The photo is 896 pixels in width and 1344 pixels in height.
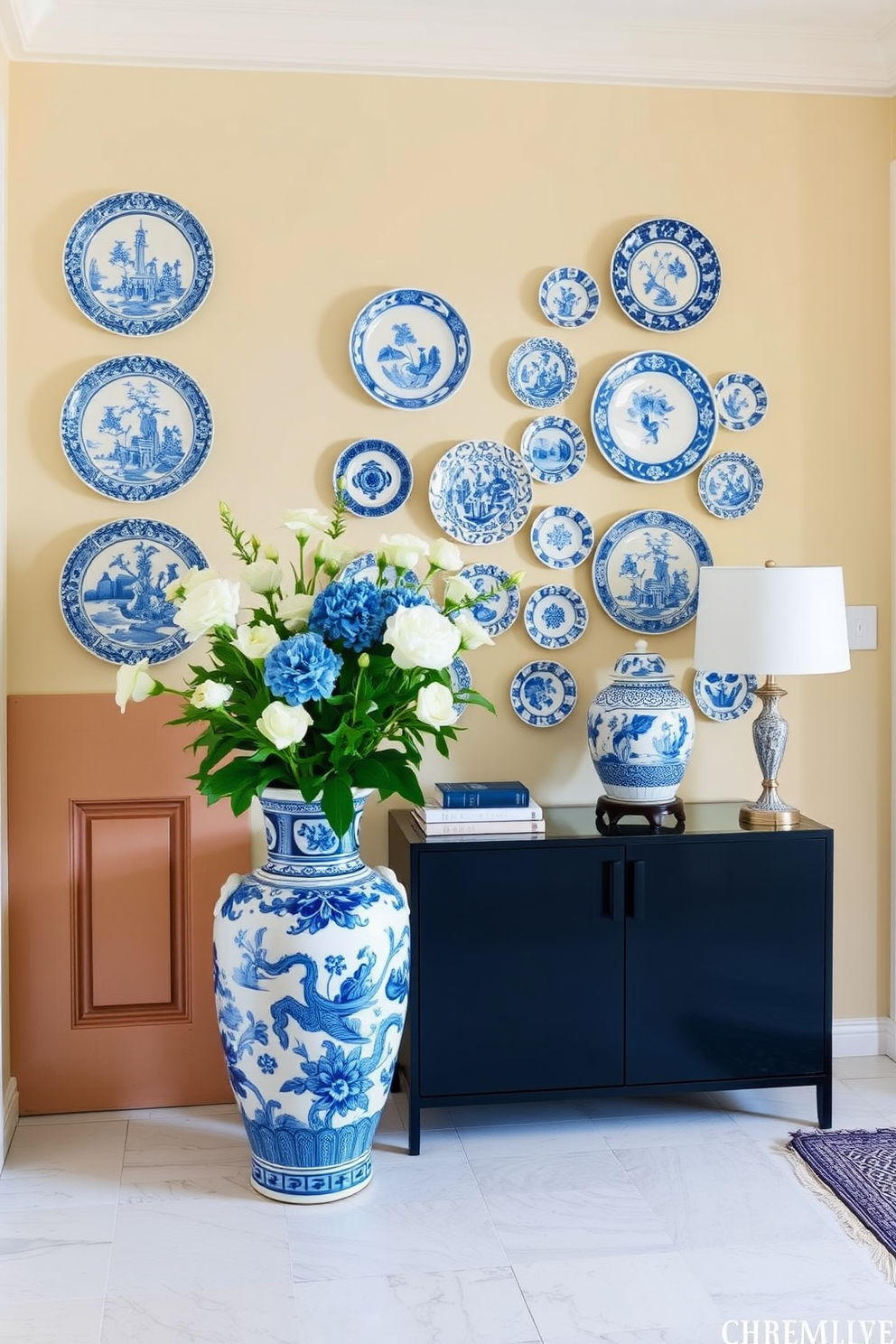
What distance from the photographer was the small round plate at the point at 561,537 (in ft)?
10.2

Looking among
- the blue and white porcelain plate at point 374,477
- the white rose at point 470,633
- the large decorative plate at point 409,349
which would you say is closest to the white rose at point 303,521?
the white rose at point 470,633

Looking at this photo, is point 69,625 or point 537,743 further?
point 537,743

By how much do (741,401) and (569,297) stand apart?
1.67ft

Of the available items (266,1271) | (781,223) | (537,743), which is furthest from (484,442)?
(266,1271)

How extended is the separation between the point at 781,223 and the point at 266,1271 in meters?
2.67

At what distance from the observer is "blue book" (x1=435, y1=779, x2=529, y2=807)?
2.79m

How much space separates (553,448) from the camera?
3.11 metres

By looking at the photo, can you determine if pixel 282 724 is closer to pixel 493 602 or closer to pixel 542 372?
pixel 493 602

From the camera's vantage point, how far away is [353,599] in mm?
2371

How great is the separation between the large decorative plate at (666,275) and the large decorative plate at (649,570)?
1.62ft

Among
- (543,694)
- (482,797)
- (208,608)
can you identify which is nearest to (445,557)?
(208,608)

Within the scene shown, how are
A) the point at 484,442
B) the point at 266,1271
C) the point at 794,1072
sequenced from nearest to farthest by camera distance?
the point at 266,1271, the point at 794,1072, the point at 484,442

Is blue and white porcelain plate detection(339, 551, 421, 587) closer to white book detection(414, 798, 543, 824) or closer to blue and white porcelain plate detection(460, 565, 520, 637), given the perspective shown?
blue and white porcelain plate detection(460, 565, 520, 637)

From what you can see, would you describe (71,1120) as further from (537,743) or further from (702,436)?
(702,436)
